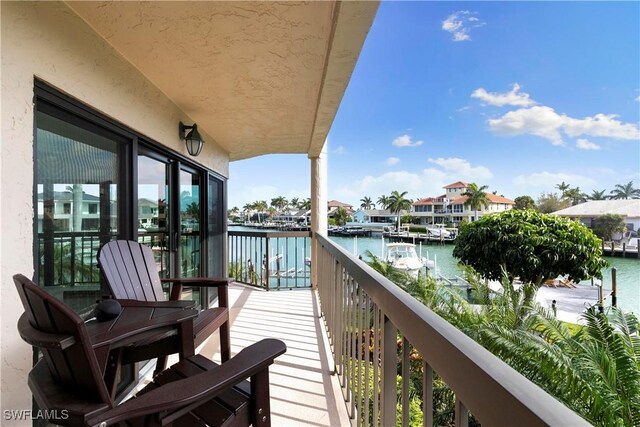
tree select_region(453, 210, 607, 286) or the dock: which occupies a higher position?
tree select_region(453, 210, 607, 286)

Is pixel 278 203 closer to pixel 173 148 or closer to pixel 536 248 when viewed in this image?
pixel 536 248

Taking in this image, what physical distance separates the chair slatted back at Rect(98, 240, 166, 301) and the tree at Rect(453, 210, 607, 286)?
7.08 m

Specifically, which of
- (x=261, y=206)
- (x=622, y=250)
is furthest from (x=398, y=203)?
(x=622, y=250)

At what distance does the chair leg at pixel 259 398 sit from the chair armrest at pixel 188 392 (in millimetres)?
96

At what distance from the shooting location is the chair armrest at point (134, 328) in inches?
44.8

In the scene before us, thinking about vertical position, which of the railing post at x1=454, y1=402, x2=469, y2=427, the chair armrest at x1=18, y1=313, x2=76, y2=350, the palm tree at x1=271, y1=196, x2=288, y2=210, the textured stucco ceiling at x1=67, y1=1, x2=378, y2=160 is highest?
the palm tree at x1=271, y1=196, x2=288, y2=210

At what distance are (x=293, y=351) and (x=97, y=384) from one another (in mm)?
2023

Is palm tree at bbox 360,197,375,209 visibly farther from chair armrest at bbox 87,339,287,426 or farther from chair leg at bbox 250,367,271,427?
chair armrest at bbox 87,339,287,426

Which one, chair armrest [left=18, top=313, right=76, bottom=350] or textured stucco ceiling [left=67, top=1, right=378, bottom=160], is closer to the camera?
chair armrest [left=18, top=313, right=76, bottom=350]

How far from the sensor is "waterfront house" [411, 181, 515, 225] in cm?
2900

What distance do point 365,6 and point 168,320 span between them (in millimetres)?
1667

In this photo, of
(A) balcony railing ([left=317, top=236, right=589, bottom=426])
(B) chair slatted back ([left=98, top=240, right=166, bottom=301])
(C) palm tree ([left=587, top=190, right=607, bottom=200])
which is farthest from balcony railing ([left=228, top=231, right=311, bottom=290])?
(C) palm tree ([left=587, top=190, right=607, bottom=200])

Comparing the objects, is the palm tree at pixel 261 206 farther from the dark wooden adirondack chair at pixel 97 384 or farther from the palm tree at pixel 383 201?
the dark wooden adirondack chair at pixel 97 384

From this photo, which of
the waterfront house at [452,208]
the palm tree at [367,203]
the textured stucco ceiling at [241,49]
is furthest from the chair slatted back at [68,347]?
the palm tree at [367,203]
